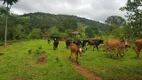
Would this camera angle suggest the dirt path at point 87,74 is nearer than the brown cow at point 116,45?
Yes

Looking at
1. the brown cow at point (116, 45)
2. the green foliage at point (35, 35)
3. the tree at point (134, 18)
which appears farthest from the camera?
the green foliage at point (35, 35)

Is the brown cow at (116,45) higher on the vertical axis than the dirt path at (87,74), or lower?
higher

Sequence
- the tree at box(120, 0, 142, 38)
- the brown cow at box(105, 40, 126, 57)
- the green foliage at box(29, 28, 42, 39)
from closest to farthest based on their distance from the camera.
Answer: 1. the tree at box(120, 0, 142, 38)
2. the brown cow at box(105, 40, 126, 57)
3. the green foliage at box(29, 28, 42, 39)

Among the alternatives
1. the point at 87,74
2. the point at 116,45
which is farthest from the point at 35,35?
the point at 87,74

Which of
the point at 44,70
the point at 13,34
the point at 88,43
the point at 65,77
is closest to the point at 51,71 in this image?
the point at 44,70

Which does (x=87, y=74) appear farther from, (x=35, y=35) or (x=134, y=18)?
(x=35, y=35)

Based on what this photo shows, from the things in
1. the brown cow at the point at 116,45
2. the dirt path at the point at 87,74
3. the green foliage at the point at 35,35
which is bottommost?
the dirt path at the point at 87,74

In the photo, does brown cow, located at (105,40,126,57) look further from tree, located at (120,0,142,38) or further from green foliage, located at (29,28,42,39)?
green foliage, located at (29,28,42,39)

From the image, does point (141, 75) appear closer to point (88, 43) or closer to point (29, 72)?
point (29, 72)

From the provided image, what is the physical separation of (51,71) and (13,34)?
58.5 meters

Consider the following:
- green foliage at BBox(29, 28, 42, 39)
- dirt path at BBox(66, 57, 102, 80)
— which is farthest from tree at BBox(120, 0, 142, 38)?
green foliage at BBox(29, 28, 42, 39)

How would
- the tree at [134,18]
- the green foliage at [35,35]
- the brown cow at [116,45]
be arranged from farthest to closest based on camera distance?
the green foliage at [35,35] → the brown cow at [116,45] → the tree at [134,18]

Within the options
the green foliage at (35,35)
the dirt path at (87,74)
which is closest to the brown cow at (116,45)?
the dirt path at (87,74)

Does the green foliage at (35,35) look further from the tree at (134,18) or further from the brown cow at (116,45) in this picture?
the tree at (134,18)
